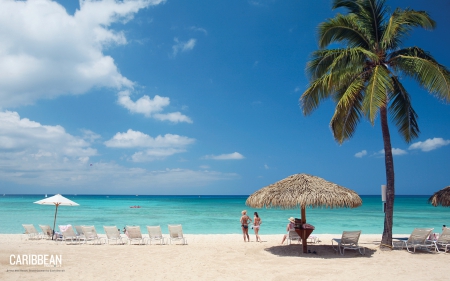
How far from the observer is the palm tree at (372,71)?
869 centimetres

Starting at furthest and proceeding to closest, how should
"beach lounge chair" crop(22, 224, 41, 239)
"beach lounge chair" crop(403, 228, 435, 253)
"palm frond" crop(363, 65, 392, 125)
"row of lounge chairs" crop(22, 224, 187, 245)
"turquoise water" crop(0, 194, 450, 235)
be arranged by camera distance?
"turquoise water" crop(0, 194, 450, 235)
"beach lounge chair" crop(22, 224, 41, 239)
"row of lounge chairs" crop(22, 224, 187, 245)
"beach lounge chair" crop(403, 228, 435, 253)
"palm frond" crop(363, 65, 392, 125)

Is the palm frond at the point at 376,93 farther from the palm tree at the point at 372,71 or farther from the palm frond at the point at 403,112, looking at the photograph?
the palm frond at the point at 403,112

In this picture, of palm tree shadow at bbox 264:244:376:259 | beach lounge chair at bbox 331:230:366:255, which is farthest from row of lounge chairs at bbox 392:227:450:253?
beach lounge chair at bbox 331:230:366:255

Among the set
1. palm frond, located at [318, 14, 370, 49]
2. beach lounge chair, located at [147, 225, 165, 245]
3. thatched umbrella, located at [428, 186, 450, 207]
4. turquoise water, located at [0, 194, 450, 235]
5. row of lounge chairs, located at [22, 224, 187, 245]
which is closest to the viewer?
thatched umbrella, located at [428, 186, 450, 207]

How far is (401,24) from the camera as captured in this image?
30.9ft

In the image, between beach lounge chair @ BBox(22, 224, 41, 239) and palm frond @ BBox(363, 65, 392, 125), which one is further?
beach lounge chair @ BBox(22, 224, 41, 239)

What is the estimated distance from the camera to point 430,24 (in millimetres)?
9383

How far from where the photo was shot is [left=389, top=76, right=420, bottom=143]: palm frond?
9.88m

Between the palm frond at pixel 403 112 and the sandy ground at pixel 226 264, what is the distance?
3775 millimetres

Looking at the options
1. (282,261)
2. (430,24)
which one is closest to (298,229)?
(282,261)

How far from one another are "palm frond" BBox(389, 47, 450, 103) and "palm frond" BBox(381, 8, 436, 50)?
0.41m

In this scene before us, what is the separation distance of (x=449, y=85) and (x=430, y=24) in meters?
2.33

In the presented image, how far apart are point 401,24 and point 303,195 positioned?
5862mm

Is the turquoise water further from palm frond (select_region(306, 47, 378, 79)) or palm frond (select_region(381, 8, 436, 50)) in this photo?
palm frond (select_region(381, 8, 436, 50))
